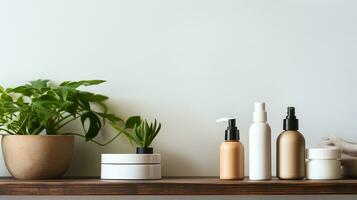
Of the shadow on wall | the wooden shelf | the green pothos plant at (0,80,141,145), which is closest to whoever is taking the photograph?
the wooden shelf

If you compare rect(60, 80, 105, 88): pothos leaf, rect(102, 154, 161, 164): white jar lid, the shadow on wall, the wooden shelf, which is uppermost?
rect(60, 80, 105, 88): pothos leaf

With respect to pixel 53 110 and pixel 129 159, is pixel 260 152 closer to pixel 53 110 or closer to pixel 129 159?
pixel 129 159

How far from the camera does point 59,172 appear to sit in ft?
3.36

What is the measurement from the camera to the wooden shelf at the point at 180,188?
0.90 m

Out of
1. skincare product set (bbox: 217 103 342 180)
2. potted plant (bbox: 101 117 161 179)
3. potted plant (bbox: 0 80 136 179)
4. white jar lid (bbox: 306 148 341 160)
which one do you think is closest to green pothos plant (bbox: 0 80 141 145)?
potted plant (bbox: 0 80 136 179)

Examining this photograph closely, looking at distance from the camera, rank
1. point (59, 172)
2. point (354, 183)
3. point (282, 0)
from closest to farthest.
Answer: point (354, 183) → point (59, 172) → point (282, 0)

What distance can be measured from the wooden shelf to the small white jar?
0.03 metres

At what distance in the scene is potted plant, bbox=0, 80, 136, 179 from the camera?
994 millimetres

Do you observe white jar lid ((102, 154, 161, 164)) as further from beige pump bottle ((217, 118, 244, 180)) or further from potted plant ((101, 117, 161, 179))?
beige pump bottle ((217, 118, 244, 180))

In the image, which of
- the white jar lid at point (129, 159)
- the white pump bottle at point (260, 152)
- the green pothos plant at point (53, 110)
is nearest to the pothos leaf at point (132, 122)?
the green pothos plant at point (53, 110)

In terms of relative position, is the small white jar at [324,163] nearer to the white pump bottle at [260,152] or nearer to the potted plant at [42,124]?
the white pump bottle at [260,152]

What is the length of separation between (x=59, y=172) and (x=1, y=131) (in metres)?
0.16

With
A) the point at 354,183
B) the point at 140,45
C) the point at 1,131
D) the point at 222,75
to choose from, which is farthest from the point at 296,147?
the point at 1,131

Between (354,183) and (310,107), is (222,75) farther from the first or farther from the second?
(354,183)
